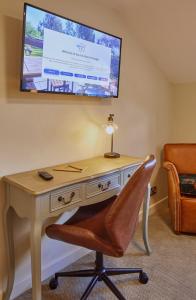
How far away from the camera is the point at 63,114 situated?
200cm

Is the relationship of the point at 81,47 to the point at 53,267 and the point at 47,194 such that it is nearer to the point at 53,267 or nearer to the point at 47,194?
the point at 47,194

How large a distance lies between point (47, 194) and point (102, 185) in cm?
48

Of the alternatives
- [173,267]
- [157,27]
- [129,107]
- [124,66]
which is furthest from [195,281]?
[157,27]

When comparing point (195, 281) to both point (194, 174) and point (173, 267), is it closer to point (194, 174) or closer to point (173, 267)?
point (173, 267)

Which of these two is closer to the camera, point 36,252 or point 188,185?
point 36,252

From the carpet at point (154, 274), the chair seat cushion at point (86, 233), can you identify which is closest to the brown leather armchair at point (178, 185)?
the carpet at point (154, 274)

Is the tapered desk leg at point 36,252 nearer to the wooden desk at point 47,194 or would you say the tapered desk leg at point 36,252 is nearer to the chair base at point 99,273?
the wooden desk at point 47,194

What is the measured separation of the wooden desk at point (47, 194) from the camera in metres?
1.40

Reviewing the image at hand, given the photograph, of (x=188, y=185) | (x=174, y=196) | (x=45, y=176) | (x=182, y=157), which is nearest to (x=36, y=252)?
(x=45, y=176)

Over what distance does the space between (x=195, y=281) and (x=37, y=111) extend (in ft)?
5.73

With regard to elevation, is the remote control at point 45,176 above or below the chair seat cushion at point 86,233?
above

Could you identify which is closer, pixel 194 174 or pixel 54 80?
pixel 54 80

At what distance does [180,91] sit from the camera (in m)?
3.39

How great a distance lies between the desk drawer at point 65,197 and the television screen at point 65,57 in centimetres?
68
